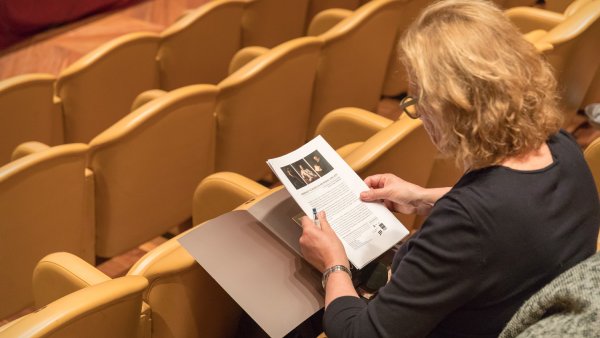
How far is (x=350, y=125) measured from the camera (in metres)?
0.81

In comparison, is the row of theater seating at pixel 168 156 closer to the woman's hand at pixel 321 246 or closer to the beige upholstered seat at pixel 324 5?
the woman's hand at pixel 321 246

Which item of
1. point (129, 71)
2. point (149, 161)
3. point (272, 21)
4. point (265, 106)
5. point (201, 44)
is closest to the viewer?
point (149, 161)

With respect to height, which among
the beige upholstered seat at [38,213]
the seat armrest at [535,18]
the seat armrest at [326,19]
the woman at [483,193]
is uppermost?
the woman at [483,193]

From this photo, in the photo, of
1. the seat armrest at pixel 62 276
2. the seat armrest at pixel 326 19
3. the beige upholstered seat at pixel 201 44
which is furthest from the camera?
the seat armrest at pixel 326 19

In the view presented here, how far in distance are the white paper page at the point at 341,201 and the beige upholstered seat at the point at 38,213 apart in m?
0.24

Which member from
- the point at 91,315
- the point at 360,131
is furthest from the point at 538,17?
the point at 91,315

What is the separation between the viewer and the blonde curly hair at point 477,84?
42cm

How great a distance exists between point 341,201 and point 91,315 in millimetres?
211

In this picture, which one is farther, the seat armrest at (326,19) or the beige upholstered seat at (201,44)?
the seat armrest at (326,19)

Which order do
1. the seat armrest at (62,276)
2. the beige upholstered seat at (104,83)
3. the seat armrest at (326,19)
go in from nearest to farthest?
the seat armrest at (62,276), the beige upholstered seat at (104,83), the seat armrest at (326,19)

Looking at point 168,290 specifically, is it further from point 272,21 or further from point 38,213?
point 272,21

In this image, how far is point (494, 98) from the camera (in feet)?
1.37

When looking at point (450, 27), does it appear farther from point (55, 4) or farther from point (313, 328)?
point (55, 4)

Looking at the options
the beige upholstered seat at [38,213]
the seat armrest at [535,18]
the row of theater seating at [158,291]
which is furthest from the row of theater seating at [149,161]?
the seat armrest at [535,18]
